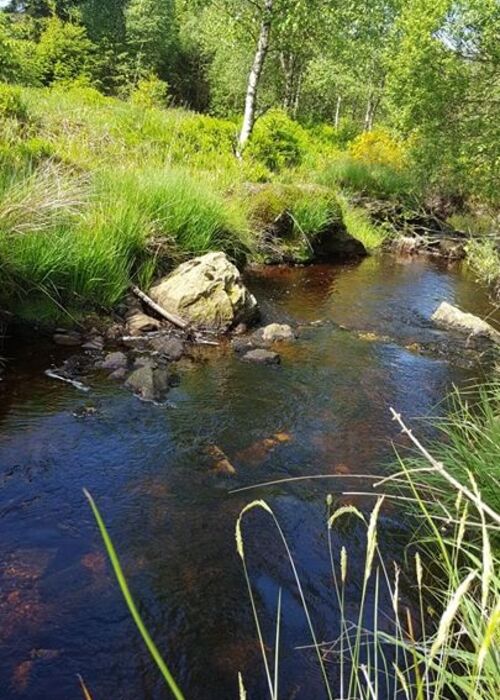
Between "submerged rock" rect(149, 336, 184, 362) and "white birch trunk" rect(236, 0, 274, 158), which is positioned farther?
"white birch trunk" rect(236, 0, 274, 158)

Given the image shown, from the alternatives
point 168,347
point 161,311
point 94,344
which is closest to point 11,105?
point 161,311

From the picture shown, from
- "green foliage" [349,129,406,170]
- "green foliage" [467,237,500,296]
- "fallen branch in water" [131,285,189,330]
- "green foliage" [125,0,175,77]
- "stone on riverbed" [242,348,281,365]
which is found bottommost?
"stone on riverbed" [242,348,281,365]

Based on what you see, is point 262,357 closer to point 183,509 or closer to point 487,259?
point 183,509

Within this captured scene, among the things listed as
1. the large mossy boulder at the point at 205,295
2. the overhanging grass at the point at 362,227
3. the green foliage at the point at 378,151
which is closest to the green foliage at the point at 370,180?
the green foliage at the point at 378,151

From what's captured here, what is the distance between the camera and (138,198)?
845 centimetres

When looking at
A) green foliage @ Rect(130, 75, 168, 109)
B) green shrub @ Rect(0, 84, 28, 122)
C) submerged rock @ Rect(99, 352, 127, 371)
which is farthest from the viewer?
green foliage @ Rect(130, 75, 168, 109)

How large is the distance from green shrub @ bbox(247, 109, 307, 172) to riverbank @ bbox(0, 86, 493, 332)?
0.15ft

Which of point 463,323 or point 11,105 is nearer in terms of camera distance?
point 463,323

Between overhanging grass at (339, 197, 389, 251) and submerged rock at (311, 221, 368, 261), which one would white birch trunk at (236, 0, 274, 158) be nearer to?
overhanging grass at (339, 197, 389, 251)

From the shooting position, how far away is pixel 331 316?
9.42 m

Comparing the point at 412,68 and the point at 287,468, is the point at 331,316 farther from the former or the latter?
the point at 412,68

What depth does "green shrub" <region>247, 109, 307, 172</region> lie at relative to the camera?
656 inches

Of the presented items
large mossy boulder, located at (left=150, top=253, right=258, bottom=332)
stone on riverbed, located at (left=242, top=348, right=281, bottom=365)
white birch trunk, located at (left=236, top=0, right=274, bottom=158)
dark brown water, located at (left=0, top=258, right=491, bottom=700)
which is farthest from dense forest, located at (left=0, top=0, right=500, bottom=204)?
dark brown water, located at (left=0, top=258, right=491, bottom=700)

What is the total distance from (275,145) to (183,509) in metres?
15.1
